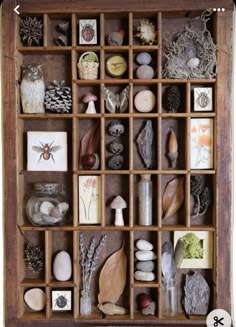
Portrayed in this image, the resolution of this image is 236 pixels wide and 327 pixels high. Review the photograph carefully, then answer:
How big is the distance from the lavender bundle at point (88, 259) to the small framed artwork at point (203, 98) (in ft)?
2.07

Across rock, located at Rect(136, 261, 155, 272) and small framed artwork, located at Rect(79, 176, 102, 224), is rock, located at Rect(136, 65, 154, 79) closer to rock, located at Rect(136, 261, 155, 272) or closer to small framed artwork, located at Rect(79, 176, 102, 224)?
small framed artwork, located at Rect(79, 176, 102, 224)

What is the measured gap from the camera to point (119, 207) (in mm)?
1626

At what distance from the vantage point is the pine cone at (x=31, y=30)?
1.61 metres

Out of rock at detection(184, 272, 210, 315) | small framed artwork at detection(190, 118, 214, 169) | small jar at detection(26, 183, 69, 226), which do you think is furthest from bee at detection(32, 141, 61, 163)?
rock at detection(184, 272, 210, 315)

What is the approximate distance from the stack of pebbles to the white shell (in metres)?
0.36

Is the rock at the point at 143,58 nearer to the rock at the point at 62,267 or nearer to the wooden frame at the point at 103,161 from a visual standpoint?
the wooden frame at the point at 103,161

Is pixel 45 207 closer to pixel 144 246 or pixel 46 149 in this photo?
pixel 46 149

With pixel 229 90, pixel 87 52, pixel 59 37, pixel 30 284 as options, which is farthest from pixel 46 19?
pixel 30 284

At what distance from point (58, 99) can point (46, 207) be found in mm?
415

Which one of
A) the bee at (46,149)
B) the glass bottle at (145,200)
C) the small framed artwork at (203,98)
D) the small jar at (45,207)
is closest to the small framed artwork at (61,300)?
the small jar at (45,207)

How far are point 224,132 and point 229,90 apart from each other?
157mm

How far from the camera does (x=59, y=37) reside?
5.32 feet

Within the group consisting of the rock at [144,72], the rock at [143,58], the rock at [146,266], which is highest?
the rock at [143,58]

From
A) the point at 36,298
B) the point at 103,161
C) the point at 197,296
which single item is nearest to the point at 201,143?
the point at 103,161
